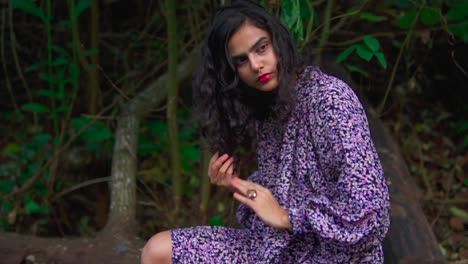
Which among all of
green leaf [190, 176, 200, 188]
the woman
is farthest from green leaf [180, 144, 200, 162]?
the woman

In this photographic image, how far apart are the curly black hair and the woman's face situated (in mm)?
18

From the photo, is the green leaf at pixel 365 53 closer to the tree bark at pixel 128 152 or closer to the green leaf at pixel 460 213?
the tree bark at pixel 128 152

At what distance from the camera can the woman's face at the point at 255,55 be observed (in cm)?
236

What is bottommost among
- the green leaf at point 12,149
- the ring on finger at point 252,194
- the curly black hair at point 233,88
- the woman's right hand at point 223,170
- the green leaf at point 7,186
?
the green leaf at point 7,186

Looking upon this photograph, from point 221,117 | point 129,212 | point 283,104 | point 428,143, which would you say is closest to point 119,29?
point 129,212

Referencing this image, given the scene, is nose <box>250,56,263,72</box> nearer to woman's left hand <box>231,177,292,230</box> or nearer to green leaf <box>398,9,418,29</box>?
woman's left hand <box>231,177,292,230</box>

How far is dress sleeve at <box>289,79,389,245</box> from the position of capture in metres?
2.20

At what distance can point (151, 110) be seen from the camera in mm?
3887

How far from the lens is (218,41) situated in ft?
8.02

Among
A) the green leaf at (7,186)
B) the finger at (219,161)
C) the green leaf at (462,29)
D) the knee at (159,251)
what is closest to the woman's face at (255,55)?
the finger at (219,161)

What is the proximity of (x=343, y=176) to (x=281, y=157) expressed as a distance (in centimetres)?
31

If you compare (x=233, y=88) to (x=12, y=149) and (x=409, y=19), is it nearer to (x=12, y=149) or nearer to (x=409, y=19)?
(x=409, y=19)

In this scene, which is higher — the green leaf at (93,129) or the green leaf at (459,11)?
the green leaf at (459,11)

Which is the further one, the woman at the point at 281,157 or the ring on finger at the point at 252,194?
the ring on finger at the point at 252,194
